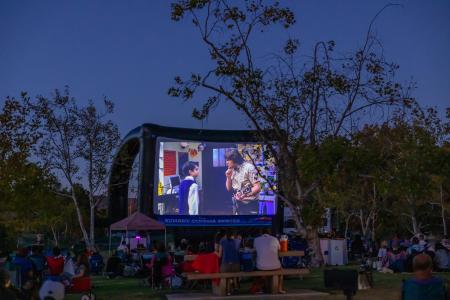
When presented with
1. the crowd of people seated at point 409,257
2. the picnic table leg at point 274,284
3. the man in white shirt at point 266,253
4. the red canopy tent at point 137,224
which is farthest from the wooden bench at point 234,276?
the red canopy tent at point 137,224

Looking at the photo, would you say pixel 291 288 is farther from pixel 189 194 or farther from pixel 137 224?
pixel 189 194

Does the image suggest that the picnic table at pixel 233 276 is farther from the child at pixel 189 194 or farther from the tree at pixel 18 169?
the child at pixel 189 194

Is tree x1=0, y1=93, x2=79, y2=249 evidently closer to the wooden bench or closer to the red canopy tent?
the red canopy tent

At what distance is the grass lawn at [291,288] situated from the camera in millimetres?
11316

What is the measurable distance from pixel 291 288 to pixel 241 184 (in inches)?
793

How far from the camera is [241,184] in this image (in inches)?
1271

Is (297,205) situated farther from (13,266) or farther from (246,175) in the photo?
(246,175)

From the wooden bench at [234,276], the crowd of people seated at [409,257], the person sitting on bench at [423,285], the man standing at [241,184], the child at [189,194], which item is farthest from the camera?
the man standing at [241,184]

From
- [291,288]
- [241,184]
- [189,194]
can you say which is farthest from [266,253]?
[241,184]

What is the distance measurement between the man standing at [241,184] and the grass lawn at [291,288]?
1634 cm

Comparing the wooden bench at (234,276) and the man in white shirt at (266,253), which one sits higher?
the man in white shirt at (266,253)

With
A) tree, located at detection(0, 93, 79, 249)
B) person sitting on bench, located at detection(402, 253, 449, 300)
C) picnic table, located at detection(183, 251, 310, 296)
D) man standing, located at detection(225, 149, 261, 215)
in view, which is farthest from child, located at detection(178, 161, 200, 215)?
person sitting on bench, located at detection(402, 253, 449, 300)

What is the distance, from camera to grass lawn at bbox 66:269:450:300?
37.1 ft

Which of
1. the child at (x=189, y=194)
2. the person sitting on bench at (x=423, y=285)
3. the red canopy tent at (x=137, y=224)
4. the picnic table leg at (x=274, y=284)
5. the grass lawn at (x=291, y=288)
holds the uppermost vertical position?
the child at (x=189, y=194)
